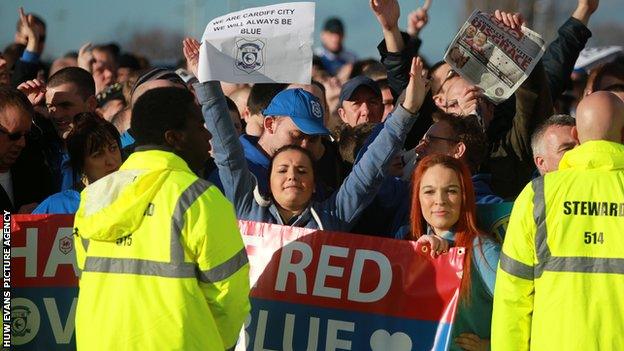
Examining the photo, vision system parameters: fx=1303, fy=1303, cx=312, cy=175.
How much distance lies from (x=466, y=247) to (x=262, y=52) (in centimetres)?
166

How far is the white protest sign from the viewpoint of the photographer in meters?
7.21

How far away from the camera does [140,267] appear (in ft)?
18.6

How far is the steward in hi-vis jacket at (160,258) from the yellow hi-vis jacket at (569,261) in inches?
47.5

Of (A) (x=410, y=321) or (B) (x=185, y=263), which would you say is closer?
(B) (x=185, y=263)

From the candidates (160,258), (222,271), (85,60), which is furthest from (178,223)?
(85,60)

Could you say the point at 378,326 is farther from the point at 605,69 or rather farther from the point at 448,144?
the point at 605,69

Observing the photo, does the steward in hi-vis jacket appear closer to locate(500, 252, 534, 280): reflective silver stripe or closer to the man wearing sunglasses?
locate(500, 252, 534, 280): reflective silver stripe

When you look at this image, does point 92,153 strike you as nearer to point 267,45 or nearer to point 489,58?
point 267,45

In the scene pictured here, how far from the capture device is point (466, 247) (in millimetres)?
6520

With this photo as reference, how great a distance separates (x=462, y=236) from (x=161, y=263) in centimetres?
171

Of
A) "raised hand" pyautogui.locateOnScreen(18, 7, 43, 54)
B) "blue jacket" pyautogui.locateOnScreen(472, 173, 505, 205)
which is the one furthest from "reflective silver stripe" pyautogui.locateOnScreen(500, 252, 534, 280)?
"raised hand" pyautogui.locateOnScreen(18, 7, 43, 54)

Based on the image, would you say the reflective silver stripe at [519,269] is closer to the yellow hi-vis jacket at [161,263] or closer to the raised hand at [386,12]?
the yellow hi-vis jacket at [161,263]

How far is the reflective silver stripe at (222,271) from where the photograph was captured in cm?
559

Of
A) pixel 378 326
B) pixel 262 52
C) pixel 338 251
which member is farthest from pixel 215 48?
pixel 378 326
